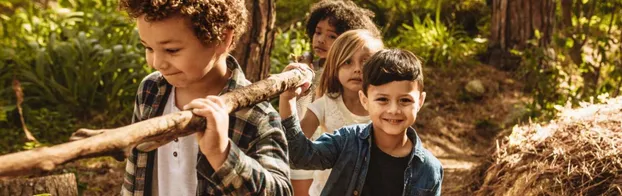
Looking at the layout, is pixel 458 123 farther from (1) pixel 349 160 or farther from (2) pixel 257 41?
(1) pixel 349 160

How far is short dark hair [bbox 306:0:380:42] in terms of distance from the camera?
529 cm

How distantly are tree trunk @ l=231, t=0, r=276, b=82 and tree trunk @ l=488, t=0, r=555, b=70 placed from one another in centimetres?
500

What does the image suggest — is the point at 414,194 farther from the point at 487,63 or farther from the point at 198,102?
the point at 487,63

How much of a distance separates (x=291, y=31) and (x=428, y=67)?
5.60 ft

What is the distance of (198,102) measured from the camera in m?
2.38

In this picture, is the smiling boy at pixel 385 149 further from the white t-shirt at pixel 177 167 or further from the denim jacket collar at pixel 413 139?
the white t-shirt at pixel 177 167

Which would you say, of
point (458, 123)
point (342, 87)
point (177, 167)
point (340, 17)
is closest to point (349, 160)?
point (177, 167)

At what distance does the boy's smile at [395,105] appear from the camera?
3.58 meters

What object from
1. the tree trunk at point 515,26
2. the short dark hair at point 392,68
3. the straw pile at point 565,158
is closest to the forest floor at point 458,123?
the tree trunk at point 515,26

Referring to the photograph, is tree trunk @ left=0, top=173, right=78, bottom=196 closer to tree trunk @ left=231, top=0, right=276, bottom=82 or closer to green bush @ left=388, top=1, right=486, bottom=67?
tree trunk @ left=231, top=0, right=276, bottom=82

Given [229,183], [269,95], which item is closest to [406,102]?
[269,95]

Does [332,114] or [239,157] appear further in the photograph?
[332,114]

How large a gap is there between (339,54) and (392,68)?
0.99 meters

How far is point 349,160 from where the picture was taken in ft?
11.9
